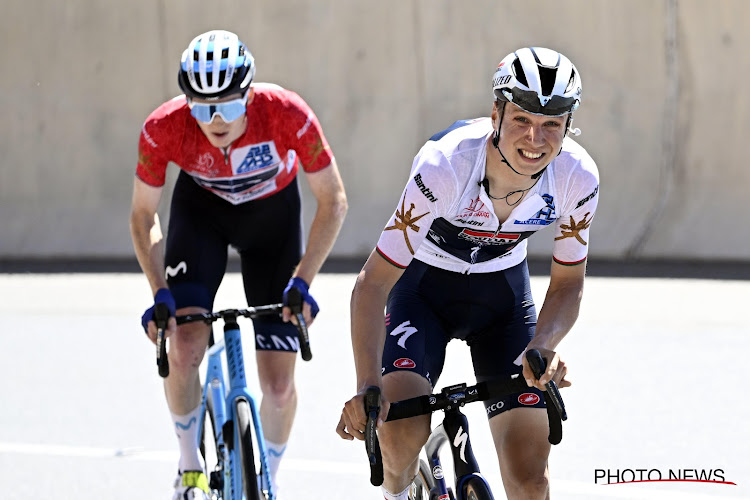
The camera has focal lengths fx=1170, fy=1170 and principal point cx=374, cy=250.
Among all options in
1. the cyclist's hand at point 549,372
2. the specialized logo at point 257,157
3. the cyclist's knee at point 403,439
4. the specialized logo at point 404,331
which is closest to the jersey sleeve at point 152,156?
the specialized logo at point 257,157

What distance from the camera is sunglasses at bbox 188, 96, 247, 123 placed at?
441 cm

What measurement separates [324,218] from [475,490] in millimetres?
1608

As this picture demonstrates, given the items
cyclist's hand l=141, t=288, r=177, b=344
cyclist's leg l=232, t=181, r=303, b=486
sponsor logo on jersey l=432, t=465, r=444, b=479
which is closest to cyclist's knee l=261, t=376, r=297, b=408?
cyclist's leg l=232, t=181, r=303, b=486

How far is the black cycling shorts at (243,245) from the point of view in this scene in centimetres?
491

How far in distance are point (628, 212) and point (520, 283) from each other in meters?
6.94

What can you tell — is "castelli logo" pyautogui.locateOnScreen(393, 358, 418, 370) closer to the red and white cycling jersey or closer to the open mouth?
the open mouth

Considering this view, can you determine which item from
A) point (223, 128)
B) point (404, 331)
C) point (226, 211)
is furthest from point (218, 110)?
point (404, 331)

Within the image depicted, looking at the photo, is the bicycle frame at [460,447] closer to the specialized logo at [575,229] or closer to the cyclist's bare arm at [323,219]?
the specialized logo at [575,229]

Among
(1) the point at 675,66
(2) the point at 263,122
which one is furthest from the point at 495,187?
(1) the point at 675,66

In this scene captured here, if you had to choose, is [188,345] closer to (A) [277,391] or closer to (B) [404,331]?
(A) [277,391]

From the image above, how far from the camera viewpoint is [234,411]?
14.4 ft

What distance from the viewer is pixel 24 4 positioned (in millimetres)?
12344

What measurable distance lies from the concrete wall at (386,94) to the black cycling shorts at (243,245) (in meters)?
6.07

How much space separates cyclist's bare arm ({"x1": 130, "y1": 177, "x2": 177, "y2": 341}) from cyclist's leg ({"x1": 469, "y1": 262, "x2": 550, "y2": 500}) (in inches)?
50.7
